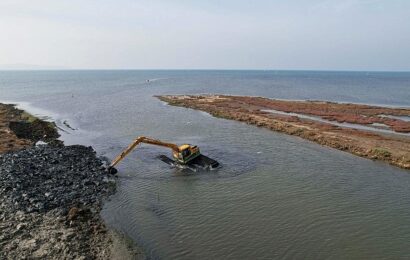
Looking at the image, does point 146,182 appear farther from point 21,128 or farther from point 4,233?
point 21,128

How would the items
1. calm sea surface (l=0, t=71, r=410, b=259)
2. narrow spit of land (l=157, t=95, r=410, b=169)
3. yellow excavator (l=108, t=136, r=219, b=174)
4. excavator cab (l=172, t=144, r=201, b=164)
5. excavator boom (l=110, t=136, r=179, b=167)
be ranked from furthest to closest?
1. narrow spit of land (l=157, t=95, r=410, b=169)
2. excavator cab (l=172, t=144, r=201, b=164)
3. yellow excavator (l=108, t=136, r=219, b=174)
4. excavator boom (l=110, t=136, r=179, b=167)
5. calm sea surface (l=0, t=71, r=410, b=259)

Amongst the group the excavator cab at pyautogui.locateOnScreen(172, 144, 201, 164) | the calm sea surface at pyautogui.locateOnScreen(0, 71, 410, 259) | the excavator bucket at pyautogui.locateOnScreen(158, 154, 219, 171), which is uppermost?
the excavator cab at pyautogui.locateOnScreen(172, 144, 201, 164)

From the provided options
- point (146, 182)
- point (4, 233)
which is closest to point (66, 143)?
point (146, 182)

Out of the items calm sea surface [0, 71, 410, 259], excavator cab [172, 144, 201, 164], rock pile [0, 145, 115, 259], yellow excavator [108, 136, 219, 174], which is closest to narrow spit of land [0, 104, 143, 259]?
rock pile [0, 145, 115, 259]

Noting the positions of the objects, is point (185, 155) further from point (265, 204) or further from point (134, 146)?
point (265, 204)

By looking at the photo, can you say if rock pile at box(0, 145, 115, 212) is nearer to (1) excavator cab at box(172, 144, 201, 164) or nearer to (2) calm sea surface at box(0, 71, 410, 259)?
(2) calm sea surface at box(0, 71, 410, 259)

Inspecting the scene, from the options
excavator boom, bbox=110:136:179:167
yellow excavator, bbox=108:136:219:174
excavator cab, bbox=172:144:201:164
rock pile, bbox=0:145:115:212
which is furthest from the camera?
excavator cab, bbox=172:144:201:164

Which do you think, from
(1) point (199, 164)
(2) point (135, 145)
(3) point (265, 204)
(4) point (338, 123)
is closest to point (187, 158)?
(1) point (199, 164)
